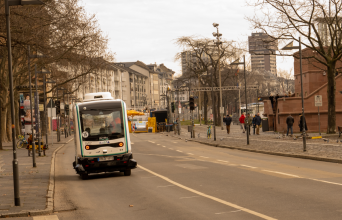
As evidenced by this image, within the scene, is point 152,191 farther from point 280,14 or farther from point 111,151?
point 280,14

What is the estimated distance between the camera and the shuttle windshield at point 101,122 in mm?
16625

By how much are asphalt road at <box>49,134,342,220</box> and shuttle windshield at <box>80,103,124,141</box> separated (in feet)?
4.70

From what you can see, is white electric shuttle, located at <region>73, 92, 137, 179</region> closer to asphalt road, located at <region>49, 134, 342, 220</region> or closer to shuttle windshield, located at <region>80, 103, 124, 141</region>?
shuttle windshield, located at <region>80, 103, 124, 141</region>

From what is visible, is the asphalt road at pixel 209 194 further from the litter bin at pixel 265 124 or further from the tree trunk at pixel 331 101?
the litter bin at pixel 265 124

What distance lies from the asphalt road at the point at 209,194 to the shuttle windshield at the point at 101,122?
4.70 feet

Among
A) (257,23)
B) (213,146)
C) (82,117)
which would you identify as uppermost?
(257,23)

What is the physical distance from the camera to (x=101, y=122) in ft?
54.9

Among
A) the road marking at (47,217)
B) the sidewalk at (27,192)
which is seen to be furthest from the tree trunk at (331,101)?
the road marking at (47,217)

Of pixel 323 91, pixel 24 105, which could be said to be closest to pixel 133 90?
pixel 24 105

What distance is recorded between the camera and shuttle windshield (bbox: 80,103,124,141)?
16625 mm

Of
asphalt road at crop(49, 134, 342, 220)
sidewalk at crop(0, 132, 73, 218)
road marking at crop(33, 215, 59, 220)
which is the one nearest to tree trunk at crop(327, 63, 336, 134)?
asphalt road at crop(49, 134, 342, 220)

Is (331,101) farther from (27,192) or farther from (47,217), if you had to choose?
(47,217)

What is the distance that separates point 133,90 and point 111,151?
146 metres

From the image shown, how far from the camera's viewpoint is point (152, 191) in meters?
12.6
